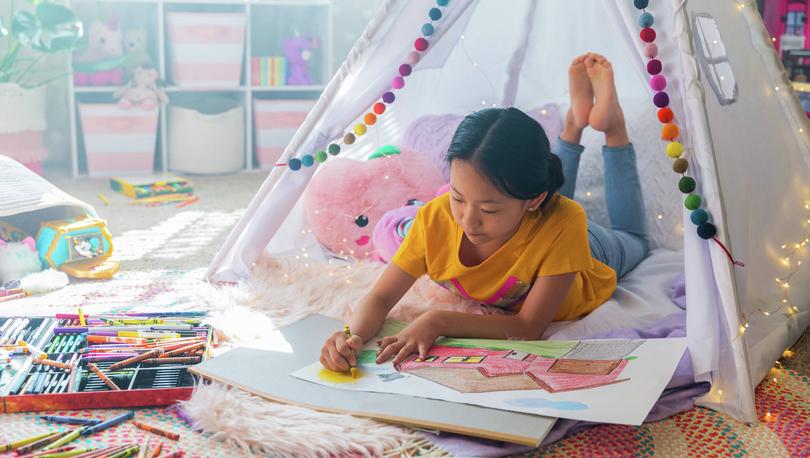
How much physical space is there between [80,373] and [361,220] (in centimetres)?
77

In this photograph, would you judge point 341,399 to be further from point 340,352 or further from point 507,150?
point 507,150

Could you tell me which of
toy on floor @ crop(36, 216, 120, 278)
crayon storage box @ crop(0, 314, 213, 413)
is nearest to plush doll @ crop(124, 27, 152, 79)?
toy on floor @ crop(36, 216, 120, 278)

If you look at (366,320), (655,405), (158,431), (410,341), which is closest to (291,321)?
(366,320)

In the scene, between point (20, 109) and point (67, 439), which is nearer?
point (67, 439)

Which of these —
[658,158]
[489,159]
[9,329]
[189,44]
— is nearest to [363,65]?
[489,159]

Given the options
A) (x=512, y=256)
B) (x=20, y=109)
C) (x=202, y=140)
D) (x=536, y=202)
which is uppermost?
(x=536, y=202)

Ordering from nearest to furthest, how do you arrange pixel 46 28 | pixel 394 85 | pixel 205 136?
1. pixel 394 85
2. pixel 46 28
3. pixel 205 136

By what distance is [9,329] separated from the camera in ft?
4.78

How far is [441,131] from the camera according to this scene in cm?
208

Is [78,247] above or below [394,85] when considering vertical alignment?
below

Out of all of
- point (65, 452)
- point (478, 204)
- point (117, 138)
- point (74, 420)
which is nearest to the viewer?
point (65, 452)

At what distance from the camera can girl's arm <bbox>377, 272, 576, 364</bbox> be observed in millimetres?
1336

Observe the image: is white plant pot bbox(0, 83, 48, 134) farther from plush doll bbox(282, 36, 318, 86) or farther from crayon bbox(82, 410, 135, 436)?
crayon bbox(82, 410, 135, 436)

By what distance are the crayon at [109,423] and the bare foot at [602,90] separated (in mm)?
968
